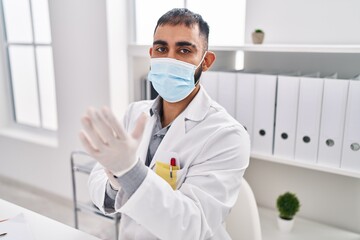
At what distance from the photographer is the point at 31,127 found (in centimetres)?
293

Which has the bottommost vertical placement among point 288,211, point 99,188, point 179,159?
point 288,211

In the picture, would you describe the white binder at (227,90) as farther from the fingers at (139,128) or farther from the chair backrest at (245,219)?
the fingers at (139,128)

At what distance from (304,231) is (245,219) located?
591 mm

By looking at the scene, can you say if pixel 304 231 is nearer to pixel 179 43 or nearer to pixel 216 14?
pixel 179 43

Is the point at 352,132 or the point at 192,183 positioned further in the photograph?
the point at 352,132

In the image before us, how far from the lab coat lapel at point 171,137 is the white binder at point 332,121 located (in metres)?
0.66

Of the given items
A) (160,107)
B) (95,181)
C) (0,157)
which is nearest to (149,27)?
(160,107)

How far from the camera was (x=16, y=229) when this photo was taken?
1.02 metres

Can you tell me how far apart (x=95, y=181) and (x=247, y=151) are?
535 millimetres

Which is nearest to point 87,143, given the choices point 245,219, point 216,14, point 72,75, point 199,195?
point 199,195

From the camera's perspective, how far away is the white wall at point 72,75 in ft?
6.84

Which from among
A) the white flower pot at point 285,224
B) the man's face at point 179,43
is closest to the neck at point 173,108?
the man's face at point 179,43

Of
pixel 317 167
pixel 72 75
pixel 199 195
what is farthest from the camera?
pixel 72 75

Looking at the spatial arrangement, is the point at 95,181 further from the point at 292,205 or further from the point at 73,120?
the point at 73,120
